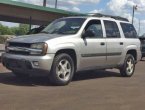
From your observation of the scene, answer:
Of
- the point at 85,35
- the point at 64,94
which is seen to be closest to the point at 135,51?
the point at 85,35

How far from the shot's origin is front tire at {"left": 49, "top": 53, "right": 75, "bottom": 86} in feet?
34.8

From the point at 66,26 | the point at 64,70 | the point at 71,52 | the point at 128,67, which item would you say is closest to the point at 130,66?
the point at 128,67

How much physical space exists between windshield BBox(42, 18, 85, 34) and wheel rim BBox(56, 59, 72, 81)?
97cm

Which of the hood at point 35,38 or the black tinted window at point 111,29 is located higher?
the black tinted window at point 111,29

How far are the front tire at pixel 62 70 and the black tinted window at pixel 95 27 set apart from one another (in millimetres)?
1315

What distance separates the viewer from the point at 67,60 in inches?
433

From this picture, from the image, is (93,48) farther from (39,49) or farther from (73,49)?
(39,49)

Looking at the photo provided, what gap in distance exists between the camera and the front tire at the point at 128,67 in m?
13.7

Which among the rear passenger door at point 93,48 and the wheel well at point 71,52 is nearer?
the wheel well at point 71,52

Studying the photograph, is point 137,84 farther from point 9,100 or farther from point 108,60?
point 9,100

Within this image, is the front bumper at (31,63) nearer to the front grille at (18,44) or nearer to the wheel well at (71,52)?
the front grille at (18,44)

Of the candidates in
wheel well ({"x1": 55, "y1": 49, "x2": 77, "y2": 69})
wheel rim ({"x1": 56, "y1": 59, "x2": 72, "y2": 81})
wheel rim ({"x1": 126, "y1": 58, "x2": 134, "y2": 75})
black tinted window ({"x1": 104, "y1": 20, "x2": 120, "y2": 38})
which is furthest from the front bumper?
wheel rim ({"x1": 126, "y1": 58, "x2": 134, "y2": 75})

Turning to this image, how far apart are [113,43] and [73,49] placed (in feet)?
6.56

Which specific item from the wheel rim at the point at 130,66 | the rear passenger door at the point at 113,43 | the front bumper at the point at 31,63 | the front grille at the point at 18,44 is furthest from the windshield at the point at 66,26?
the wheel rim at the point at 130,66
